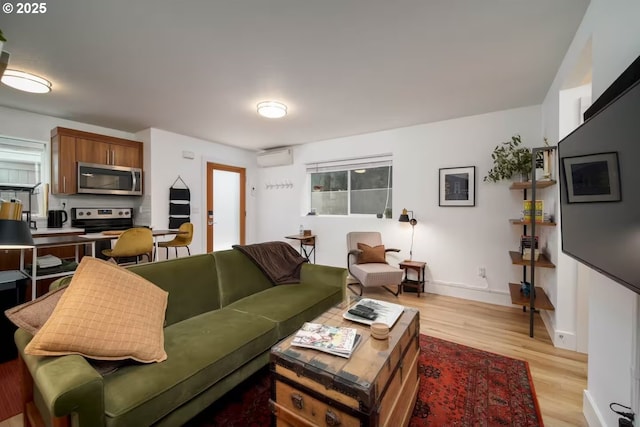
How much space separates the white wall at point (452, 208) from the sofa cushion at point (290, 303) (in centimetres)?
194

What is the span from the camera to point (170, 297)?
5.94 feet

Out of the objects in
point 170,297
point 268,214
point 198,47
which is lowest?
point 170,297

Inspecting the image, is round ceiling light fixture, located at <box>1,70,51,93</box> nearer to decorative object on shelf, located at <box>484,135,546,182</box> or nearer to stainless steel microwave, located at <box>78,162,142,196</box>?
stainless steel microwave, located at <box>78,162,142,196</box>

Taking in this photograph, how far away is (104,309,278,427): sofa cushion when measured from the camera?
1.09 metres

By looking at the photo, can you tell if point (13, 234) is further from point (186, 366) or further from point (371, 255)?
point (371, 255)

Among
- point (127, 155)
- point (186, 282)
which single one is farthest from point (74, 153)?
point (186, 282)

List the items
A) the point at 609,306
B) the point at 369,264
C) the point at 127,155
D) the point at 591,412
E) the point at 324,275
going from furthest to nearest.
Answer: the point at 127,155 < the point at 369,264 < the point at 324,275 < the point at 591,412 < the point at 609,306

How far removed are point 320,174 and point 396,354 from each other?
3.97m

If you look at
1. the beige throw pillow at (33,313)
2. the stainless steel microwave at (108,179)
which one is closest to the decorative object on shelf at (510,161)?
the beige throw pillow at (33,313)

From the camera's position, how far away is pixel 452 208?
3662 millimetres

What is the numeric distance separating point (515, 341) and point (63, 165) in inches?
221

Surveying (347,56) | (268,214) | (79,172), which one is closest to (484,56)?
(347,56)

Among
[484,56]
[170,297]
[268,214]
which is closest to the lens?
[170,297]

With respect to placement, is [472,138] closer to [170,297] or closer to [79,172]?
[170,297]
